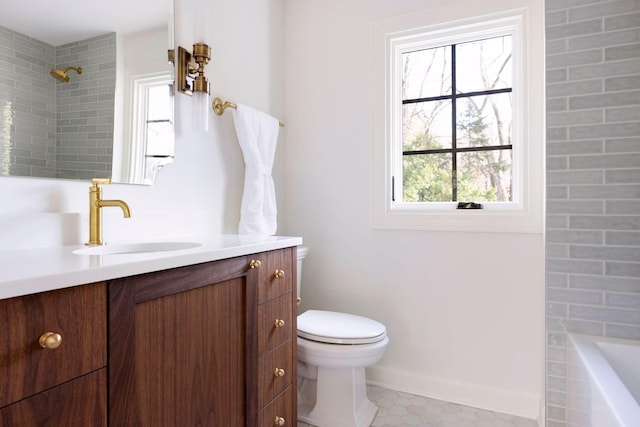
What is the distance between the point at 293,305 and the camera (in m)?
1.48

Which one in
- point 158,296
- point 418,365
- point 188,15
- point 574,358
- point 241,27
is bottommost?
point 418,365

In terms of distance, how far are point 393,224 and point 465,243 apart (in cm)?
39

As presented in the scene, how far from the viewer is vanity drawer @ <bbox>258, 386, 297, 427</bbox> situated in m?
1.28

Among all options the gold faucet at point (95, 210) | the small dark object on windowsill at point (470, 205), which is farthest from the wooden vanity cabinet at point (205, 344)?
the small dark object on windowsill at point (470, 205)

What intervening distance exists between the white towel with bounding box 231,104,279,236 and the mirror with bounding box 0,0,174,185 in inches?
15.9

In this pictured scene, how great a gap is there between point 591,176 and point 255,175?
1450 mm

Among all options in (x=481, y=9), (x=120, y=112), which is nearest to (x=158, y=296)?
(x=120, y=112)

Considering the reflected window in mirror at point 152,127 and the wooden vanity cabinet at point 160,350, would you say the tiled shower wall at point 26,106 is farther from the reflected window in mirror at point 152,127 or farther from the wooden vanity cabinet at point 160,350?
the wooden vanity cabinet at point 160,350

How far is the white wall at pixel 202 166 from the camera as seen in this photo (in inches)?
44.7

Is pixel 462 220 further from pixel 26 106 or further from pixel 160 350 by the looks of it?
pixel 26 106

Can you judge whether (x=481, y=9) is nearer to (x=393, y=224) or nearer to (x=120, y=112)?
(x=393, y=224)

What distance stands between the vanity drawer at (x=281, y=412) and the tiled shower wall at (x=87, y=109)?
3.27 ft

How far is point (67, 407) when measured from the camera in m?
0.68

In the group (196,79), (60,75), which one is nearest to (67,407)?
(60,75)
